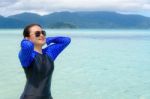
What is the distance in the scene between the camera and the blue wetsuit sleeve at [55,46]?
298 centimetres

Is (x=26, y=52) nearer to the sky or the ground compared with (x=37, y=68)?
nearer to the sky

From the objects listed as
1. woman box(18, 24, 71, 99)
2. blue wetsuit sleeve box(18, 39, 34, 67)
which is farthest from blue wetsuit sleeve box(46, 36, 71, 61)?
blue wetsuit sleeve box(18, 39, 34, 67)

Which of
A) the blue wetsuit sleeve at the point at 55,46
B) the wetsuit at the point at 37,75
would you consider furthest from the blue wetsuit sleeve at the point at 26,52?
the blue wetsuit sleeve at the point at 55,46

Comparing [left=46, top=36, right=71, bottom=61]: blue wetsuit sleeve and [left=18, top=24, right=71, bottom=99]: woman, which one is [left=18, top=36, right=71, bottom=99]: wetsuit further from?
[left=46, top=36, right=71, bottom=61]: blue wetsuit sleeve

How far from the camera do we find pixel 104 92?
9820 millimetres

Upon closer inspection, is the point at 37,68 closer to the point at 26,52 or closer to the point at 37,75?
the point at 37,75

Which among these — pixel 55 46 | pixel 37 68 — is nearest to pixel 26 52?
pixel 37 68

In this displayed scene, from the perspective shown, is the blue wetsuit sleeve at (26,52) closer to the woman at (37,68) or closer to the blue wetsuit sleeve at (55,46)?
the woman at (37,68)

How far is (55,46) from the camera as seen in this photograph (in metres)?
3.08

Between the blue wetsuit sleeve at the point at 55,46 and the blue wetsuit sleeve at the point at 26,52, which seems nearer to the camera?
the blue wetsuit sleeve at the point at 26,52

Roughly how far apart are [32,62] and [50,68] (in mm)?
137

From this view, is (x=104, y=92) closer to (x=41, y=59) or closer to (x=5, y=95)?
(x=5, y=95)

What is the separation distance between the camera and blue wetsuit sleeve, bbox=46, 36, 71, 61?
2982mm

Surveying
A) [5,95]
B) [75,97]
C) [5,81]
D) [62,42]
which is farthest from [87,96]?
[62,42]
